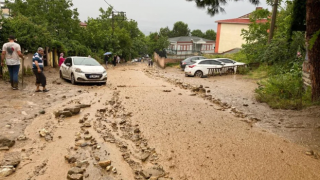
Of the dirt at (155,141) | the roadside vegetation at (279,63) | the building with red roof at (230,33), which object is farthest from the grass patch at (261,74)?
the building with red roof at (230,33)

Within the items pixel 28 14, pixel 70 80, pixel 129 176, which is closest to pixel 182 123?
pixel 129 176

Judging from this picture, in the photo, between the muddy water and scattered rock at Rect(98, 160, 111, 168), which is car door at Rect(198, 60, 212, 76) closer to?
the muddy water

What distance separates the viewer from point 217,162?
162 inches

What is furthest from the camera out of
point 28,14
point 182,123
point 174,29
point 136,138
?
point 174,29

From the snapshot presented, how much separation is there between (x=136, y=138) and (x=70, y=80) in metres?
8.42

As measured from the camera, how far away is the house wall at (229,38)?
39906mm

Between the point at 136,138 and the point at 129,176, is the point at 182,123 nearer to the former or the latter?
the point at 136,138

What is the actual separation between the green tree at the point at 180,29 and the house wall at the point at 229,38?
169ft

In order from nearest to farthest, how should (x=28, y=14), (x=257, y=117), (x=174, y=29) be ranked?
(x=257, y=117)
(x=28, y=14)
(x=174, y=29)

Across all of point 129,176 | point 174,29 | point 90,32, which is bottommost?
point 129,176

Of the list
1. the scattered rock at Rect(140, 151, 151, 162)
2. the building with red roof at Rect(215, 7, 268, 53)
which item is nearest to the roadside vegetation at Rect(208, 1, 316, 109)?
the scattered rock at Rect(140, 151, 151, 162)

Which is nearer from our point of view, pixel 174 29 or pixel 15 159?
pixel 15 159

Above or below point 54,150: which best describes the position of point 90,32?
above

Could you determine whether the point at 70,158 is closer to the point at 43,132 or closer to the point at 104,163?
the point at 104,163
